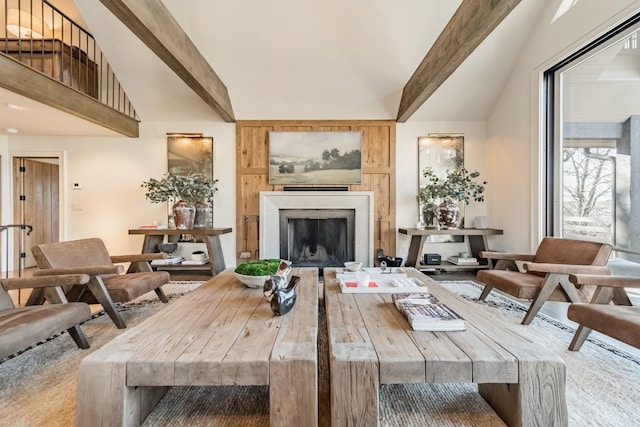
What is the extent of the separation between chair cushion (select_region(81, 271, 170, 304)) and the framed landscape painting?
7.66ft

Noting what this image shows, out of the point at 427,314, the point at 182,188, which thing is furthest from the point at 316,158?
the point at 427,314

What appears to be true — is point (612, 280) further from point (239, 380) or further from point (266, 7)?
point (266, 7)

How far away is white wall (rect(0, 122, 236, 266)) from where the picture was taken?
470 cm

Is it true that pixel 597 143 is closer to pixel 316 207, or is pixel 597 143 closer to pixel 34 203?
pixel 316 207

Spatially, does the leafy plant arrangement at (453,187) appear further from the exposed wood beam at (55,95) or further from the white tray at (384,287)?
the exposed wood beam at (55,95)

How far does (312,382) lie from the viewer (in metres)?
1.14

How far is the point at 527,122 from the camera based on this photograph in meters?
3.81

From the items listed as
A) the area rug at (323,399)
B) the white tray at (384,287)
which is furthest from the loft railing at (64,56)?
the white tray at (384,287)

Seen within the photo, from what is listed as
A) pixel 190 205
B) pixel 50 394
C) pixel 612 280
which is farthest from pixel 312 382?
pixel 190 205

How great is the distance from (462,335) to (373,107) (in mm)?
3830

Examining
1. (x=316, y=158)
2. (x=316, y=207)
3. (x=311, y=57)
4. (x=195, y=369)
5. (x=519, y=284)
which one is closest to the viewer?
(x=195, y=369)

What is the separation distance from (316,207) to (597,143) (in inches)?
131

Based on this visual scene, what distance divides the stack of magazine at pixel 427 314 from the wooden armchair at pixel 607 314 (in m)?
0.87

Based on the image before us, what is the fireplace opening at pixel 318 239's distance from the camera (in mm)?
4625
